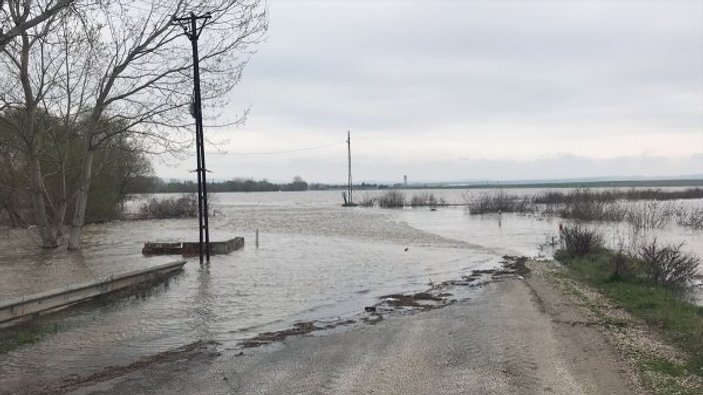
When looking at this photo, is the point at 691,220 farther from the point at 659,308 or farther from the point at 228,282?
the point at 228,282

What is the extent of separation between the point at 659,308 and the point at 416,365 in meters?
6.21

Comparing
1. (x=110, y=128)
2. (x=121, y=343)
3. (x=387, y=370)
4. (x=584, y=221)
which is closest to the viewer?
(x=387, y=370)

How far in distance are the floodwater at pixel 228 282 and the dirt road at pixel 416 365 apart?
3.89ft

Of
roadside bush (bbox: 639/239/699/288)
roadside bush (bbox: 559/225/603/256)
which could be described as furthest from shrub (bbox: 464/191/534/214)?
roadside bush (bbox: 639/239/699/288)

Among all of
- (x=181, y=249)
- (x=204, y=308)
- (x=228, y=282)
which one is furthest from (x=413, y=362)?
(x=181, y=249)

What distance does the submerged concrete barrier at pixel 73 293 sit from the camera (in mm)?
10512

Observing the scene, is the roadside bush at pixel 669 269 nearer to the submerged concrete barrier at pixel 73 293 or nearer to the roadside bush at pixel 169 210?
the submerged concrete barrier at pixel 73 293

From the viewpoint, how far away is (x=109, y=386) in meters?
6.84

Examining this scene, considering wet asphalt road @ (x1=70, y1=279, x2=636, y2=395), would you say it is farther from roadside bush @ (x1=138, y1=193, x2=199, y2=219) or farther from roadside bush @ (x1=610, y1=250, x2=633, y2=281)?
roadside bush @ (x1=138, y1=193, x2=199, y2=219)

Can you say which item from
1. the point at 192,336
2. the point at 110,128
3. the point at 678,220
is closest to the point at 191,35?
the point at 110,128

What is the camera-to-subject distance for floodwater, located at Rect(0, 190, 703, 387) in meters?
9.32

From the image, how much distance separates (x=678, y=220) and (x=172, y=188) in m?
117

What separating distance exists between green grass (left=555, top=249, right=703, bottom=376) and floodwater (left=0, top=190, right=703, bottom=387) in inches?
133

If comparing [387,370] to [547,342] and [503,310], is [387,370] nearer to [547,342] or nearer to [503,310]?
[547,342]
